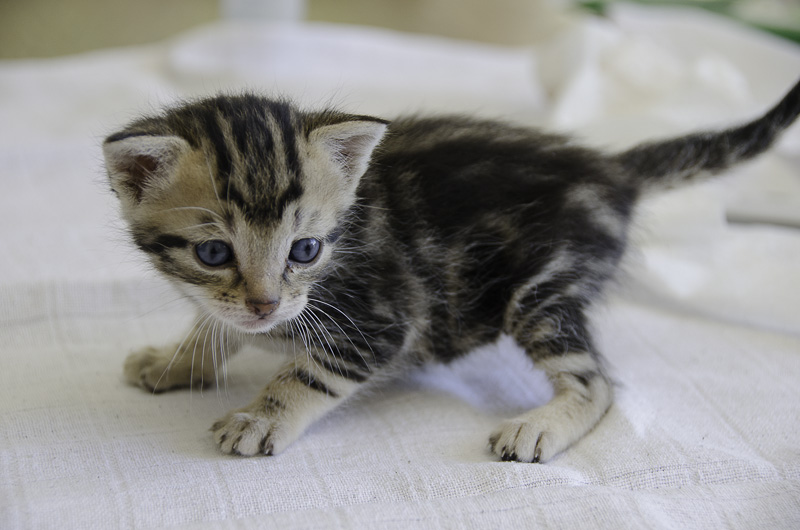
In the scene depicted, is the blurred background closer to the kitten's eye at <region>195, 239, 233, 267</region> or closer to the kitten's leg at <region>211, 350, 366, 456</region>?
the kitten's leg at <region>211, 350, 366, 456</region>

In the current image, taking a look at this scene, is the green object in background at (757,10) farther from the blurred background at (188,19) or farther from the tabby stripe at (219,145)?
the tabby stripe at (219,145)

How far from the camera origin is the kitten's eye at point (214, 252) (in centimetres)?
120

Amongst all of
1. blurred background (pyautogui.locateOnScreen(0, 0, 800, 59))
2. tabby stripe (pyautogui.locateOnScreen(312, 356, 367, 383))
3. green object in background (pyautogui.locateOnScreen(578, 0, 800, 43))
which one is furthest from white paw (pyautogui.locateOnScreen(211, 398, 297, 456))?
blurred background (pyautogui.locateOnScreen(0, 0, 800, 59))

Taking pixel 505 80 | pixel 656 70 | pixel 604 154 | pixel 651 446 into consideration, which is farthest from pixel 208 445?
pixel 505 80

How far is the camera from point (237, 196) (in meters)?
1.18

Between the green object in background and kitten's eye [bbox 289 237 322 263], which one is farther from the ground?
kitten's eye [bbox 289 237 322 263]

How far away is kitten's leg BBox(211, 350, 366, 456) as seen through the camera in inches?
50.8

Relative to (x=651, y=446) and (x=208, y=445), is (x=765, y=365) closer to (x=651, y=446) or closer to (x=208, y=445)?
(x=651, y=446)

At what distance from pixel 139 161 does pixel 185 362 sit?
0.46 m

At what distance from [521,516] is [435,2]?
4.75 m

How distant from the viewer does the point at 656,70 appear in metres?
2.61

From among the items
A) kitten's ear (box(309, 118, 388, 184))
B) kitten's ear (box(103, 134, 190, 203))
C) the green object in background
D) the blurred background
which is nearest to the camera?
kitten's ear (box(103, 134, 190, 203))

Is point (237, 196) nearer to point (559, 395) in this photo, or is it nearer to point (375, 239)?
point (375, 239)

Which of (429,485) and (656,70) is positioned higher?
(656,70)
